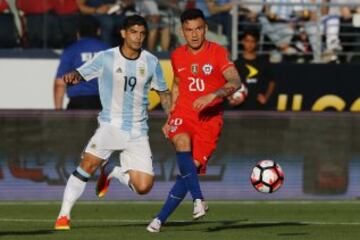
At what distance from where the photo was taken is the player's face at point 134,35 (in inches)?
431

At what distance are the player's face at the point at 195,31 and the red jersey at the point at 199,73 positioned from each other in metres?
0.10

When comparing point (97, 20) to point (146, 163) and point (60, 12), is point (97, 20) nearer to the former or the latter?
point (60, 12)

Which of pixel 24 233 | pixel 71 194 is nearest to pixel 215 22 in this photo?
pixel 71 194

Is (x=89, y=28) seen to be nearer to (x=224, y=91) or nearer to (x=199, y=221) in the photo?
(x=199, y=221)

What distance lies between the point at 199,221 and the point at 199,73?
1.83m

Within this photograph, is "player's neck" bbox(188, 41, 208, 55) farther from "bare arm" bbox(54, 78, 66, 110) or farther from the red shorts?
"bare arm" bbox(54, 78, 66, 110)

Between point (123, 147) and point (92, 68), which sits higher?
point (92, 68)

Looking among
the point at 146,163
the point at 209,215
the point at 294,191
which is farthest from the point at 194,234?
the point at 294,191

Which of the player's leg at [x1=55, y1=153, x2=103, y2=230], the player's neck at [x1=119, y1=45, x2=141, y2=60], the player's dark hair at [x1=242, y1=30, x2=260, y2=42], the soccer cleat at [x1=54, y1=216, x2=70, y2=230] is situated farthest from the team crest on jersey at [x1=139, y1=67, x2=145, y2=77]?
the player's dark hair at [x1=242, y1=30, x2=260, y2=42]

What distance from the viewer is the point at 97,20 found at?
59.0 feet

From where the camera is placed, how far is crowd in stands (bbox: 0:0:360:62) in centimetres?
1805

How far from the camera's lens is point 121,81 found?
36.7 ft

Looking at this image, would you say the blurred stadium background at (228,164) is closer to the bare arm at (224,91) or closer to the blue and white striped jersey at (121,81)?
the blue and white striped jersey at (121,81)

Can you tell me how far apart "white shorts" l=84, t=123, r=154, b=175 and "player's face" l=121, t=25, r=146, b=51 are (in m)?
0.82
